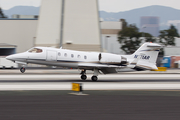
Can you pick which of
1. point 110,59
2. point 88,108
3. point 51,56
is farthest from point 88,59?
point 88,108

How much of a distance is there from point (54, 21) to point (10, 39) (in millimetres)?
21086

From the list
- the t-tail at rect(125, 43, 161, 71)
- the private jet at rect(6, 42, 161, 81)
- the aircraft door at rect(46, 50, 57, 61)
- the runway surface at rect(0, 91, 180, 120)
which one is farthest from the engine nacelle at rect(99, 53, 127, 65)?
the runway surface at rect(0, 91, 180, 120)

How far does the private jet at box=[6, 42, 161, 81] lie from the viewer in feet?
70.2

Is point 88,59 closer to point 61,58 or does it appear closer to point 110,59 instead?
point 110,59

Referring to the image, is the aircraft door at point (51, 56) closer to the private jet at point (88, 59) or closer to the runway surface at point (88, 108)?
the private jet at point (88, 59)

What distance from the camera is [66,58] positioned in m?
21.6

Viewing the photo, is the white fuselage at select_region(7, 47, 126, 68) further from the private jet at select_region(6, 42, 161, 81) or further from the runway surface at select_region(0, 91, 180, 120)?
the runway surface at select_region(0, 91, 180, 120)

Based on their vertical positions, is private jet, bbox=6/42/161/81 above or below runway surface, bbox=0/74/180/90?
above

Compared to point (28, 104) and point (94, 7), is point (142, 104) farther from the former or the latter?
point (94, 7)

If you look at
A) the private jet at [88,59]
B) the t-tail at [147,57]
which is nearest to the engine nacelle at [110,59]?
the private jet at [88,59]

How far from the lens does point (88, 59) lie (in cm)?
2222

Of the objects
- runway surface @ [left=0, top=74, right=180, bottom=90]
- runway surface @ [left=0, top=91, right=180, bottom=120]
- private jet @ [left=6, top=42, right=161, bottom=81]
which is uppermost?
private jet @ [left=6, top=42, right=161, bottom=81]

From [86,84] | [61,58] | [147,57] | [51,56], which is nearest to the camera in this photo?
[86,84]

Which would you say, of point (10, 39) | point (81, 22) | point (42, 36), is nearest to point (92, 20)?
point (81, 22)
